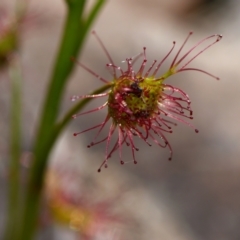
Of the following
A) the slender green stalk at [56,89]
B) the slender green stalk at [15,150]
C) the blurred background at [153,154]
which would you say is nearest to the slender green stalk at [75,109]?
the slender green stalk at [56,89]

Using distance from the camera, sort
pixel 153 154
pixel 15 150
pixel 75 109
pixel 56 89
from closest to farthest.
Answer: pixel 75 109 < pixel 56 89 < pixel 15 150 < pixel 153 154

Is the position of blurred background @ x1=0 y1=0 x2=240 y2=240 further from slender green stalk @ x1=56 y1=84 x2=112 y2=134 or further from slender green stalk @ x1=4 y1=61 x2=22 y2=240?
slender green stalk @ x1=56 y1=84 x2=112 y2=134

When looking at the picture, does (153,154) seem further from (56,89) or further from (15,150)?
(56,89)

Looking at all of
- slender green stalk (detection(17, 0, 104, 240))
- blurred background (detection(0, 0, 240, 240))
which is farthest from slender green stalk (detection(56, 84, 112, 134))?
blurred background (detection(0, 0, 240, 240))

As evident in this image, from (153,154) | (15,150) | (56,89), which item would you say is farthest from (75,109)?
(153,154)

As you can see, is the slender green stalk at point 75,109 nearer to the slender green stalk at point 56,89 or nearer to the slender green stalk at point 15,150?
the slender green stalk at point 56,89

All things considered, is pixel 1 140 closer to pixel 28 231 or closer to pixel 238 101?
pixel 28 231
